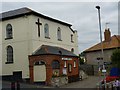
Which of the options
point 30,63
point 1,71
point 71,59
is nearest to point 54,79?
point 30,63

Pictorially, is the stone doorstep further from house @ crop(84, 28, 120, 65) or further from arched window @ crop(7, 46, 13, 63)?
house @ crop(84, 28, 120, 65)

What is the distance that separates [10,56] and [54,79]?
8.09 m

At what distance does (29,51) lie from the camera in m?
35.8

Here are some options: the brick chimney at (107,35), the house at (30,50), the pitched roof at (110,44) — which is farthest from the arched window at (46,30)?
the pitched roof at (110,44)

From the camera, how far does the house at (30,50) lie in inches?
1355

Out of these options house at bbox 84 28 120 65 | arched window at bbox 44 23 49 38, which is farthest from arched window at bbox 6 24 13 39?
house at bbox 84 28 120 65

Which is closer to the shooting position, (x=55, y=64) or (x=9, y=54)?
(x=55, y=64)

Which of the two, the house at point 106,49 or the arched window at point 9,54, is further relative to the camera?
the house at point 106,49

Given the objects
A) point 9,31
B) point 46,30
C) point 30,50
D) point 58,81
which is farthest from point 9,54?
point 58,81

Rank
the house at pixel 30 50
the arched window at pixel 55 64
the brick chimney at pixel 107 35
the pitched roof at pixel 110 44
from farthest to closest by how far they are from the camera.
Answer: the pitched roof at pixel 110 44 → the brick chimney at pixel 107 35 → the arched window at pixel 55 64 → the house at pixel 30 50

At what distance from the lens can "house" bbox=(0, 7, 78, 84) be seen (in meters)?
34.4

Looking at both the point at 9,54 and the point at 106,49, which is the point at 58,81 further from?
the point at 106,49

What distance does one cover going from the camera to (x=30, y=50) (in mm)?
35781

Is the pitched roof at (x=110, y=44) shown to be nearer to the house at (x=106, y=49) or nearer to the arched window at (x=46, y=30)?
the house at (x=106, y=49)
